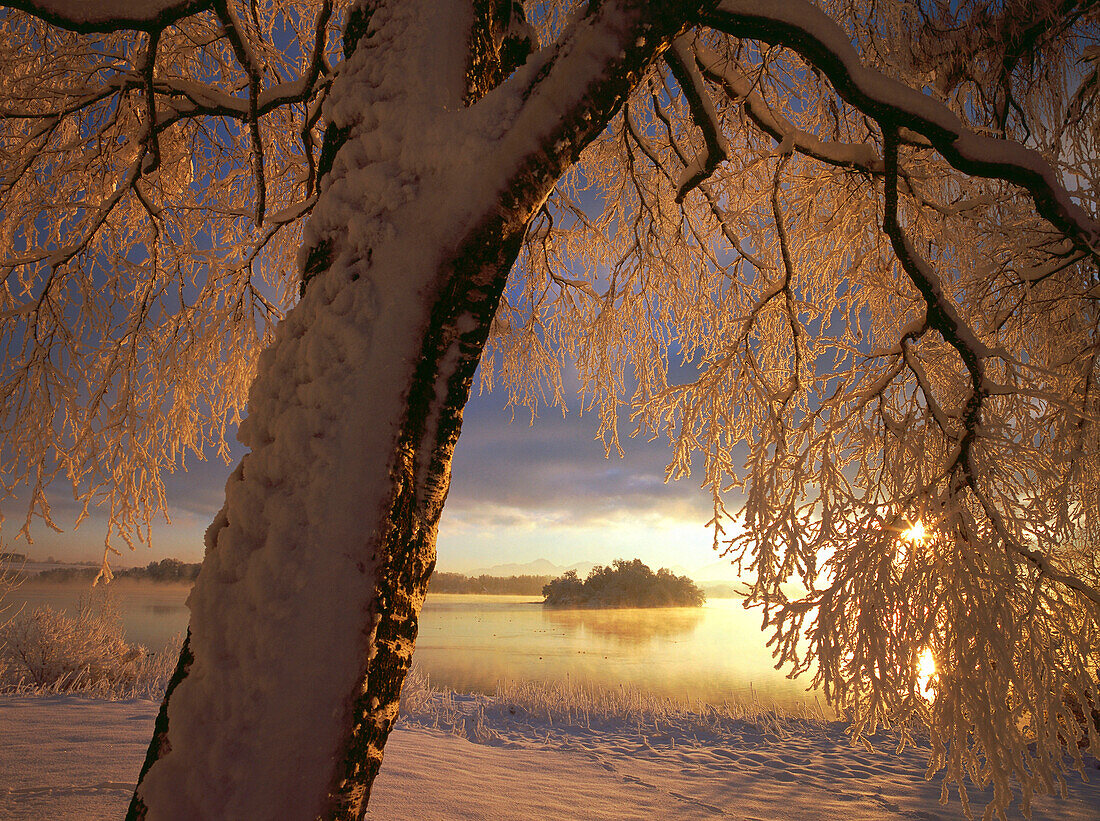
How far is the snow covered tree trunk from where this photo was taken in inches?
44.1

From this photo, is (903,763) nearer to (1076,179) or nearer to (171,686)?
(1076,179)

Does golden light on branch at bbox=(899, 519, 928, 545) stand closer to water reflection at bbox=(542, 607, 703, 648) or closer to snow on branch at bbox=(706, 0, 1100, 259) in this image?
snow on branch at bbox=(706, 0, 1100, 259)

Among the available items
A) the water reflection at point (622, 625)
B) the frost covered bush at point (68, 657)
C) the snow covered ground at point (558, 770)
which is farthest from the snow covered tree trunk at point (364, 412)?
the water reflection at point (622, 625)

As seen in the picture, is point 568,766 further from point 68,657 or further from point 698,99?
point 68,657

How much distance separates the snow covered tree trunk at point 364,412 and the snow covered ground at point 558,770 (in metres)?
1.71

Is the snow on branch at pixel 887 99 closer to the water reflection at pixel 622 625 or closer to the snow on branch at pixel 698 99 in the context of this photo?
the snow on branch at pixel 698 99

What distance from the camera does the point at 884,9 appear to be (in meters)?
3.25

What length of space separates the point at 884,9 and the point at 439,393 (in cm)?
395

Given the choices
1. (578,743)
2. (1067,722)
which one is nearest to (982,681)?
(1067,722)

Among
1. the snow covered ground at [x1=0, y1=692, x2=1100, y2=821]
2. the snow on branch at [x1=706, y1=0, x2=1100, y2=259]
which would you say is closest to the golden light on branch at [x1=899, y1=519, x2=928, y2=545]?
the snow on branch at [x1=706, y1=0, x2=1100, y2=259]

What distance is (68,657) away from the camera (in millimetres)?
7180

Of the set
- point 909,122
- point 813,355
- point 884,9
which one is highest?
point 884,9

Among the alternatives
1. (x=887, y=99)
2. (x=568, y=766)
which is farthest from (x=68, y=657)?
(x=887, y=99)

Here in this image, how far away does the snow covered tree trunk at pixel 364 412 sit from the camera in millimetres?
1119
